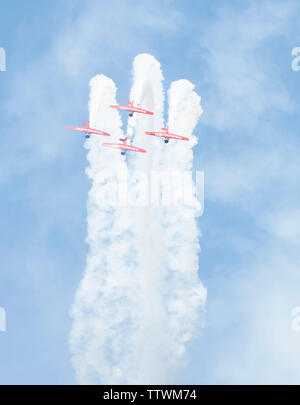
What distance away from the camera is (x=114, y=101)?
169000mm

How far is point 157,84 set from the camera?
169000mm
